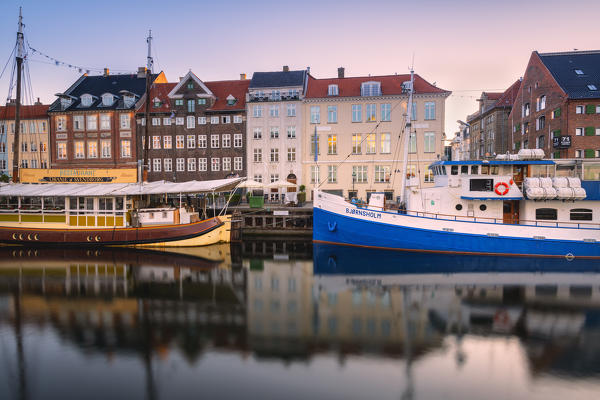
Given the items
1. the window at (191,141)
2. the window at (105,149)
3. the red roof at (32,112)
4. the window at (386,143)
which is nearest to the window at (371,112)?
the window at (386,143)

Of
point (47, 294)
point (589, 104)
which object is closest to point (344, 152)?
point (589, 104)

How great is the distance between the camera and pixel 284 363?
10141 mm

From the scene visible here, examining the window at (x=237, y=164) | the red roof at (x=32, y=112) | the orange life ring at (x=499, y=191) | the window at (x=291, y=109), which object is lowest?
the orange life ring at (x=499, y=191)

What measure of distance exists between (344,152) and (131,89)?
85.2ft

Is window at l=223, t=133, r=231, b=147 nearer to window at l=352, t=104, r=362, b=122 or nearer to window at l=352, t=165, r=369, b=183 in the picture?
window at l=352, t=104, r=362, b=122

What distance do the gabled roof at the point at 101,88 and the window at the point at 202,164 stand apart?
32.5 ft

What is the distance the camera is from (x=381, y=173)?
40.1 m

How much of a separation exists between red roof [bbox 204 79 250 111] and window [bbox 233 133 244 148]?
285 centimetres

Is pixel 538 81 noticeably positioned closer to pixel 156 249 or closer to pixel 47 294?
pixel 156 249

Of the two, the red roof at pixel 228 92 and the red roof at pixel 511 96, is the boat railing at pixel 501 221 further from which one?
the red roof at pixel 511 96

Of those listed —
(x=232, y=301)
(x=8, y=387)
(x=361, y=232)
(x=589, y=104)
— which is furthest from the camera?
(x=589, y=104)

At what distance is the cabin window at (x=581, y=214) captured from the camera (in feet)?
71.1

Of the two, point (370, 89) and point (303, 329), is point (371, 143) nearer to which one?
point (370, 89)

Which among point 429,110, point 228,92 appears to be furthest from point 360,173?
point 228,92
